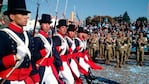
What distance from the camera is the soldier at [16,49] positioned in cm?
500

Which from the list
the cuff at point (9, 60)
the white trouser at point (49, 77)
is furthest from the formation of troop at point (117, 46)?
A: the cuff at point (9, 60)

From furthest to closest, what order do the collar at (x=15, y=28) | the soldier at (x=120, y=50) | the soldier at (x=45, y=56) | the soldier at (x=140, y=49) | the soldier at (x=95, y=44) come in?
the soldier at (x=95, y=44), the soldier at (x=140, y=49), the soldier at (x=120, y=50), the soldier at (x=45, y=56), the collar at (x=15, y=28)

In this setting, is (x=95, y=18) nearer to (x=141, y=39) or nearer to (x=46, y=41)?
(x=141, y=39)

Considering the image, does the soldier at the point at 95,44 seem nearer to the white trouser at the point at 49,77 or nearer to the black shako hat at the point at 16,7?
the white trouser at the point at 49,77

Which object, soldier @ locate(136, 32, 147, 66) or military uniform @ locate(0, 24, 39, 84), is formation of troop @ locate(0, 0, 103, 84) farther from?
soldier @ locate(136, 32, 147, 66)

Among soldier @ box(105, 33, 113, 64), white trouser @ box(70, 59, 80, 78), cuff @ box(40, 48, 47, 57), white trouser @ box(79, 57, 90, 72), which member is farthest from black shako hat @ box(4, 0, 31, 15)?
soldier @ box(105, 33, 113, 64)

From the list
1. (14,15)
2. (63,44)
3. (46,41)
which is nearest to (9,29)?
(14,15)

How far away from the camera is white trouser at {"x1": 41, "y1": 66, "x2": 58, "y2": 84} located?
22.5ft

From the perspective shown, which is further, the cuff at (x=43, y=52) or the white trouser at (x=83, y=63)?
the white trouser at (x=83, y=63)

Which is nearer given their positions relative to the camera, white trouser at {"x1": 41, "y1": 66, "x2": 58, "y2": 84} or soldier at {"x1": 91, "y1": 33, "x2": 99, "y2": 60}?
white trouser at {"x1": 41, "y1": 66, "x2": 58, "y2": 84}

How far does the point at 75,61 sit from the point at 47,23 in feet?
9.15

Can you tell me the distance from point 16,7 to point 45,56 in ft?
6.23

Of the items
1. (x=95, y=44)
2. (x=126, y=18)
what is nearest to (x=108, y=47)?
(x=95, y=44)

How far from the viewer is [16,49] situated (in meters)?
5.10
